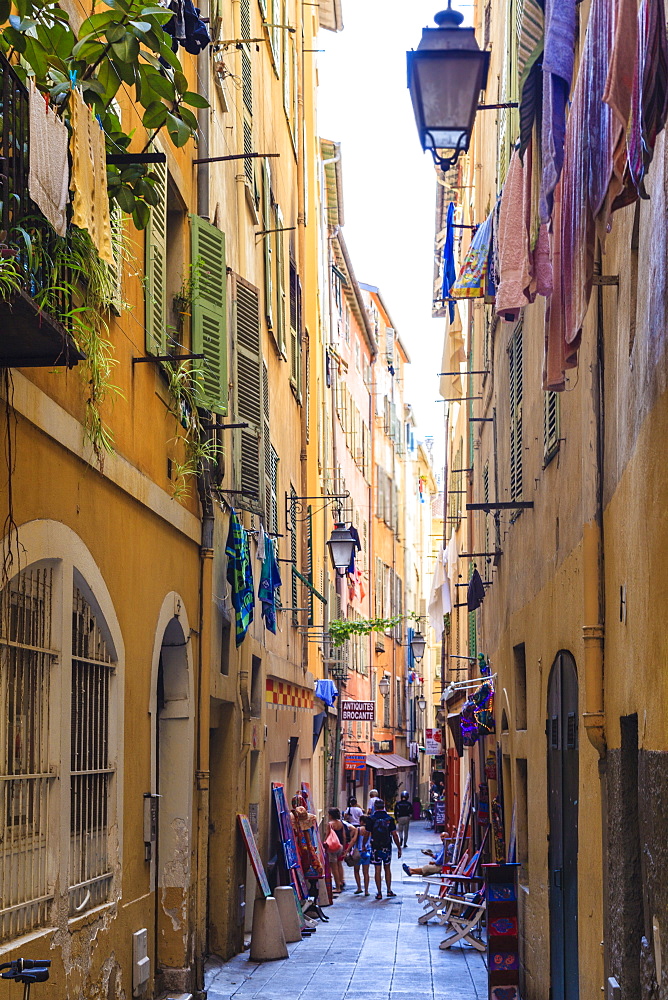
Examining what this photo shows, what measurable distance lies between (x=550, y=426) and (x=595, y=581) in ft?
9.16

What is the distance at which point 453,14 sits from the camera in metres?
5.85

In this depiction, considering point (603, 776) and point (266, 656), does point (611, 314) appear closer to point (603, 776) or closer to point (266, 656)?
point (603, 776)

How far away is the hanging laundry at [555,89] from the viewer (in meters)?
6.14

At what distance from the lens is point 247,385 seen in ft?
47.2

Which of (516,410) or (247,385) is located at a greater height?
(247,385)

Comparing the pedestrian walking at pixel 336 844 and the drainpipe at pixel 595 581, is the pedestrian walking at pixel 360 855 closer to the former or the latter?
the pedestrian walking at pixel 336 844

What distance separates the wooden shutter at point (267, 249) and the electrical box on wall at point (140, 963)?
9.84m

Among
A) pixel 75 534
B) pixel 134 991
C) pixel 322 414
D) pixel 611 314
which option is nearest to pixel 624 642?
pixel 611 314

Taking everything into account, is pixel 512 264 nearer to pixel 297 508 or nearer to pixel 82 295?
pixel 82 295

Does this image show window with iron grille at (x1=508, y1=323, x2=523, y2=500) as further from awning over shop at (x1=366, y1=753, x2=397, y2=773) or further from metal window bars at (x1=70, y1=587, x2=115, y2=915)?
awning over shop at (x1=366, y1=753, x2=397, y2=773)

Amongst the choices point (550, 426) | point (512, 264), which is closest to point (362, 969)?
point (550, 426)

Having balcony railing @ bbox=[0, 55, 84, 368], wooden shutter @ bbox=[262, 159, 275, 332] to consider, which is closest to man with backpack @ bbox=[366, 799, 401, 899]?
wooden shutter @ bbox=[262, 159, 275, 332]

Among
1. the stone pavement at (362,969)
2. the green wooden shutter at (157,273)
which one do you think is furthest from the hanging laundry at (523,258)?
the stone pavement at (362,969)

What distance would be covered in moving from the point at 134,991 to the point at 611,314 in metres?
5.47
